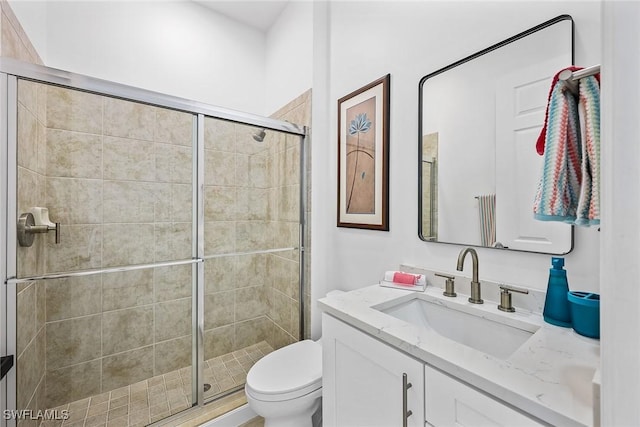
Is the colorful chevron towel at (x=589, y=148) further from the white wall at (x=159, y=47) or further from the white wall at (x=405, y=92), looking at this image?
the white wall at (x=159, y=47)

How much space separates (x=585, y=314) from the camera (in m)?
0.74

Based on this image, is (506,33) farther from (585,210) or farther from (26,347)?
(26,347)

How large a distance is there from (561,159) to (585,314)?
44 centimetres

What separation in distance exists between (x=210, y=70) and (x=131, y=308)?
5.90 ft

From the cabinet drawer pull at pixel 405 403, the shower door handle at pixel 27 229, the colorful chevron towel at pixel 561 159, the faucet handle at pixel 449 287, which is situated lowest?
the cabinet drawer pull at pixel 405 403

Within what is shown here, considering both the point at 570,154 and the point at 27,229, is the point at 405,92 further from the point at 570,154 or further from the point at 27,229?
the point at 27,229

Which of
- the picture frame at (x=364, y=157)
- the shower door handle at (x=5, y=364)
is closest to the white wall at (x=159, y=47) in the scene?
the picture frame at (x=364, y=157)

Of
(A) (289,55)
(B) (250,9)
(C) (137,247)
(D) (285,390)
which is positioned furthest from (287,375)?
(B) (250,9)

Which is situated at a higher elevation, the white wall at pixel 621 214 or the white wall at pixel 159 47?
the white wall at pixel 159 47

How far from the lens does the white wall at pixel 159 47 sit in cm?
166

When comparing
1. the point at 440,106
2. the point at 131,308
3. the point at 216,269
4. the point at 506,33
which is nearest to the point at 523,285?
the point at 440,106

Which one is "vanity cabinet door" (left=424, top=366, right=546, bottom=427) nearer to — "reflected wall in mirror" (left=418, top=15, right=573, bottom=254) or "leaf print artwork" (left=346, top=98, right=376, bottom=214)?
"reflected wall in mirror" (left=418, top=15, right=573, bottom=254)

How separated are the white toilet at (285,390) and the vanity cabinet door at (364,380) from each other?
0.55 feet

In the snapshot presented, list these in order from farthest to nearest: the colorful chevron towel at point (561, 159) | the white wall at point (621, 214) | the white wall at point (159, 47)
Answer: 1. the white wall at point (159, 47)
2. the colorful chevron towel at point (561, 159)
3. the white wall at point (621, 214)
